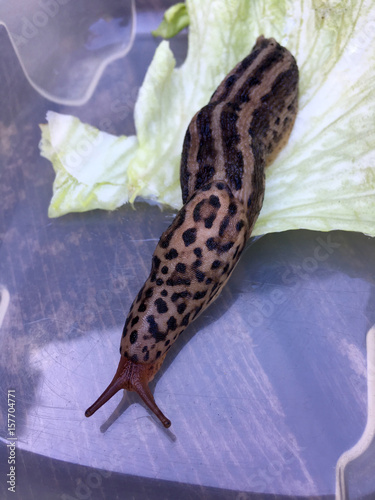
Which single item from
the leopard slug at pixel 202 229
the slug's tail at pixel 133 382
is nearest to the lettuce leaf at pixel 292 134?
the leopard slug at pixel 202 229

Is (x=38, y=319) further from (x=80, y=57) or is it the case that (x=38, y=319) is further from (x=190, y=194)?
(x=80, y=57)

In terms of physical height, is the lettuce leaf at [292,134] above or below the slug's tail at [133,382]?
above

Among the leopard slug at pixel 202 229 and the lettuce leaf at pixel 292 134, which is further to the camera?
the lettuce leaf at pixel 292 134

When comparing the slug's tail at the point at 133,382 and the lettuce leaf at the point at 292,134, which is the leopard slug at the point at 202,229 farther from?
the lettuce leaf at the point at 292,134

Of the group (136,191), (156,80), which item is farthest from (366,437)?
→ (156,80)

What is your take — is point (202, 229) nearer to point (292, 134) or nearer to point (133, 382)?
point (133, 382)

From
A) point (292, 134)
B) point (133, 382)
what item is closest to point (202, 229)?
point (133, 382)

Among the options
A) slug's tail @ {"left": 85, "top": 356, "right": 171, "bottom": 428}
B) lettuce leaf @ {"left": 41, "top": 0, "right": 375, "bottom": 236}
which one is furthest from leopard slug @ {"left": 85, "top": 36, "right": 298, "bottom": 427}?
lettuce leaf @ {"left": 41, "top": 0, "right": 375, "bottom": 236}
